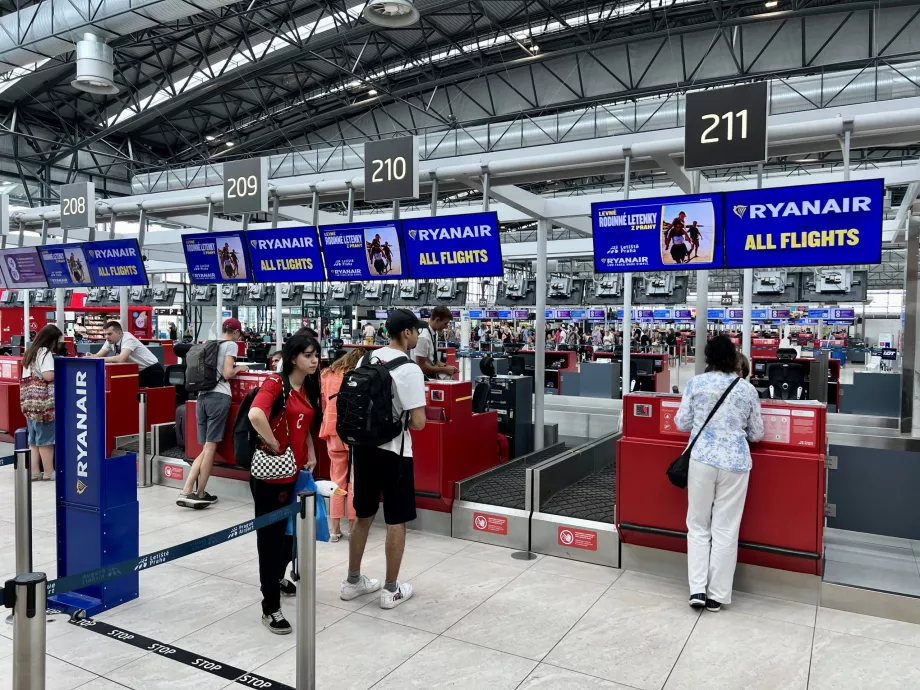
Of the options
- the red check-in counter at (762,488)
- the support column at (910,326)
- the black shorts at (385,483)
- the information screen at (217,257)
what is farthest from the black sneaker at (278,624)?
the support column at (910,326)

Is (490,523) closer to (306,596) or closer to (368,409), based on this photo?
(368,409)

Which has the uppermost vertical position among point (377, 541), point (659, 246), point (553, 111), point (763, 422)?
point (553, 111)

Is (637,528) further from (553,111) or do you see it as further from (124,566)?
(553,111)

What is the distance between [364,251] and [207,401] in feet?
7.59

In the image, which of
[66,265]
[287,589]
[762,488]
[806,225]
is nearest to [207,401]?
[287,589]

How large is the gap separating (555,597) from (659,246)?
290cm

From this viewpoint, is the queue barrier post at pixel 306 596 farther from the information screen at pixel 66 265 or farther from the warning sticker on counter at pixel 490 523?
the information screen at pixel 66 265

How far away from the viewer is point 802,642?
11.7 ft

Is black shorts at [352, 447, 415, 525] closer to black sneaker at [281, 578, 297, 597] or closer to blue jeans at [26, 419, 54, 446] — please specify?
black sneaker at [281, 578, 297, 597]

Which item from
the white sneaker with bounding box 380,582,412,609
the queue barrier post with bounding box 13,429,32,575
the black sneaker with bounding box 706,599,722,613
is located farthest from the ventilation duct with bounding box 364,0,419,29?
the black sneaker with bounding box 706,599,722,613

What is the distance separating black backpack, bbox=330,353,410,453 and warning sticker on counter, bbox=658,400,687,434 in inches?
74.9

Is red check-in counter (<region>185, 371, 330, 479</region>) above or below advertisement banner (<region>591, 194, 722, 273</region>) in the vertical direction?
below

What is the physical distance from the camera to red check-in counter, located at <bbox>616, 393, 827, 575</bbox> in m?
4.05

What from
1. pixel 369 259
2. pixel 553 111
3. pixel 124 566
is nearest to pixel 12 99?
pixel 553 111
